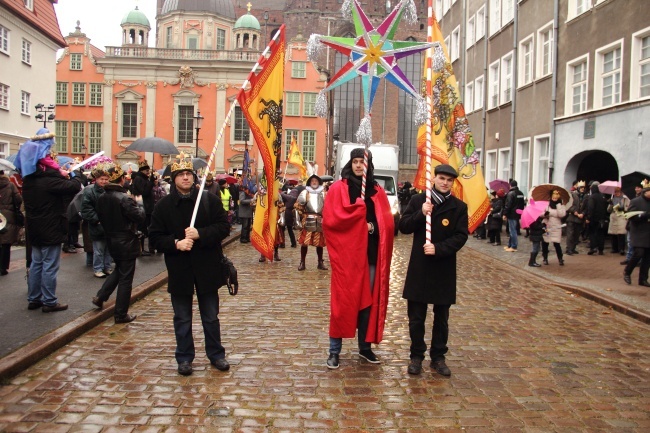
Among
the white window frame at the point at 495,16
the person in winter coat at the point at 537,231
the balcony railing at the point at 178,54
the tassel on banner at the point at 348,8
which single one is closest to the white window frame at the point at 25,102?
the balcony railing at the point at 178,54

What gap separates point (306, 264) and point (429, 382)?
8.63 m

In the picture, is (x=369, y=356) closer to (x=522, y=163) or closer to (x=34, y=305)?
(x=34, y=305)

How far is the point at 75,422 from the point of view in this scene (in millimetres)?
4535

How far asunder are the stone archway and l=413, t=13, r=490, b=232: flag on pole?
14.2 metres

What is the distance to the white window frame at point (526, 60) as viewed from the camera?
2425cm

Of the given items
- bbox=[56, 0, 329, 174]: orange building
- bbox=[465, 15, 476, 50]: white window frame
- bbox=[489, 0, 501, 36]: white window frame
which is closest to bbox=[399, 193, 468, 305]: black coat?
bbox=[489, 0, 501, 36]: white window frame

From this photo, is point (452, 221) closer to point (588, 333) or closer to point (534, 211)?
point (588, 333)

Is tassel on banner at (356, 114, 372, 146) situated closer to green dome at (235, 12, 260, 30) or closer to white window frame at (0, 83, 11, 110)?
white window frame at (0, 83, 11, 110)

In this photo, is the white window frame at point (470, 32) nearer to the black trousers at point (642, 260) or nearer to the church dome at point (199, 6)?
the black trousers at point (642, 260)

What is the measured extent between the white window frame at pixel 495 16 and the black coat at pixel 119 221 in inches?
939

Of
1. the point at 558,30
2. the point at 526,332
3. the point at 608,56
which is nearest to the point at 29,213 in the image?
the point at 526,332

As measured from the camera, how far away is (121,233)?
7.68 meters

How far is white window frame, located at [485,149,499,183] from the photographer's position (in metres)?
28.5

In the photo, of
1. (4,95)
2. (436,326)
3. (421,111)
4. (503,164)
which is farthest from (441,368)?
(4,95)
